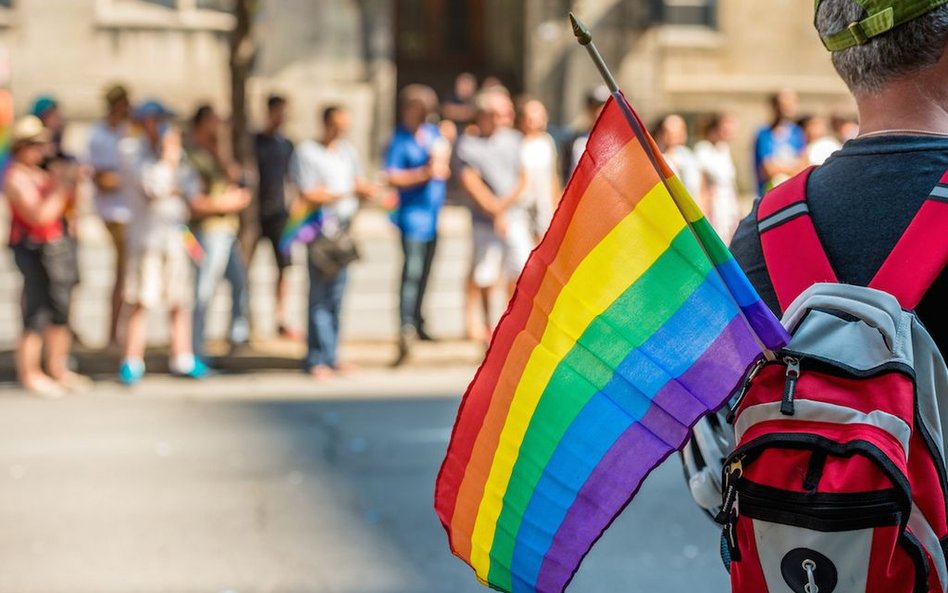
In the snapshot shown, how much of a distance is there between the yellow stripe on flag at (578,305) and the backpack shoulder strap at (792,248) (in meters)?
0.17

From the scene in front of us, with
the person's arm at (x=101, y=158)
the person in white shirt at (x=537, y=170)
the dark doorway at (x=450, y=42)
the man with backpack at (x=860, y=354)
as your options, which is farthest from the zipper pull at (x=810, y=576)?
the dark doorway at (x=450, y=42)

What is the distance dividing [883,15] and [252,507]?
523 centimetres

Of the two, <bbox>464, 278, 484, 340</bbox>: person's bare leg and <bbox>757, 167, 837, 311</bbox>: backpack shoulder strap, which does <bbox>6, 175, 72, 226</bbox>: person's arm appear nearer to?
<bbox>464, 278, 484, 340</bbox>: person's bare leg

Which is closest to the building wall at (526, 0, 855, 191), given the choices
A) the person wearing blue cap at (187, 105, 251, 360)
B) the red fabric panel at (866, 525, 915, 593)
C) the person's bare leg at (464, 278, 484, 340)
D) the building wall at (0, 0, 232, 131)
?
the building wall at (0, 0, 232, 131)

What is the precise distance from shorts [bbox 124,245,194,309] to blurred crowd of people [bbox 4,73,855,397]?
1cm

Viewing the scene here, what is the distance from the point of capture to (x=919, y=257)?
1.85 meters

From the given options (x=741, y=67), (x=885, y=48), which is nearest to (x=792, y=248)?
(x=885, y=48)

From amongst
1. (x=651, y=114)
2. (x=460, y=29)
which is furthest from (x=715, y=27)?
(x=460, y=29)

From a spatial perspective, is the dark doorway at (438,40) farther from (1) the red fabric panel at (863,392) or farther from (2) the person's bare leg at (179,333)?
(1) the red fabric panel at (863,392)

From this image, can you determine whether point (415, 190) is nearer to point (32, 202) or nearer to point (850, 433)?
point (32, 202)

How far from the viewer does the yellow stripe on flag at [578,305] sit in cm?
200

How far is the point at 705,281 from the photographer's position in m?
1.94

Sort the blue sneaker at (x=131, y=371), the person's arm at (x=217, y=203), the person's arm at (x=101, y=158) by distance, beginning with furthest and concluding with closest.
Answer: the person's arm at (x=101, y=158)
the person's arm at (x=217, y=203)
the blue sneaker at (x=131, y=371)

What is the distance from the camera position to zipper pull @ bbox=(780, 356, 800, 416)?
179 centimetres
